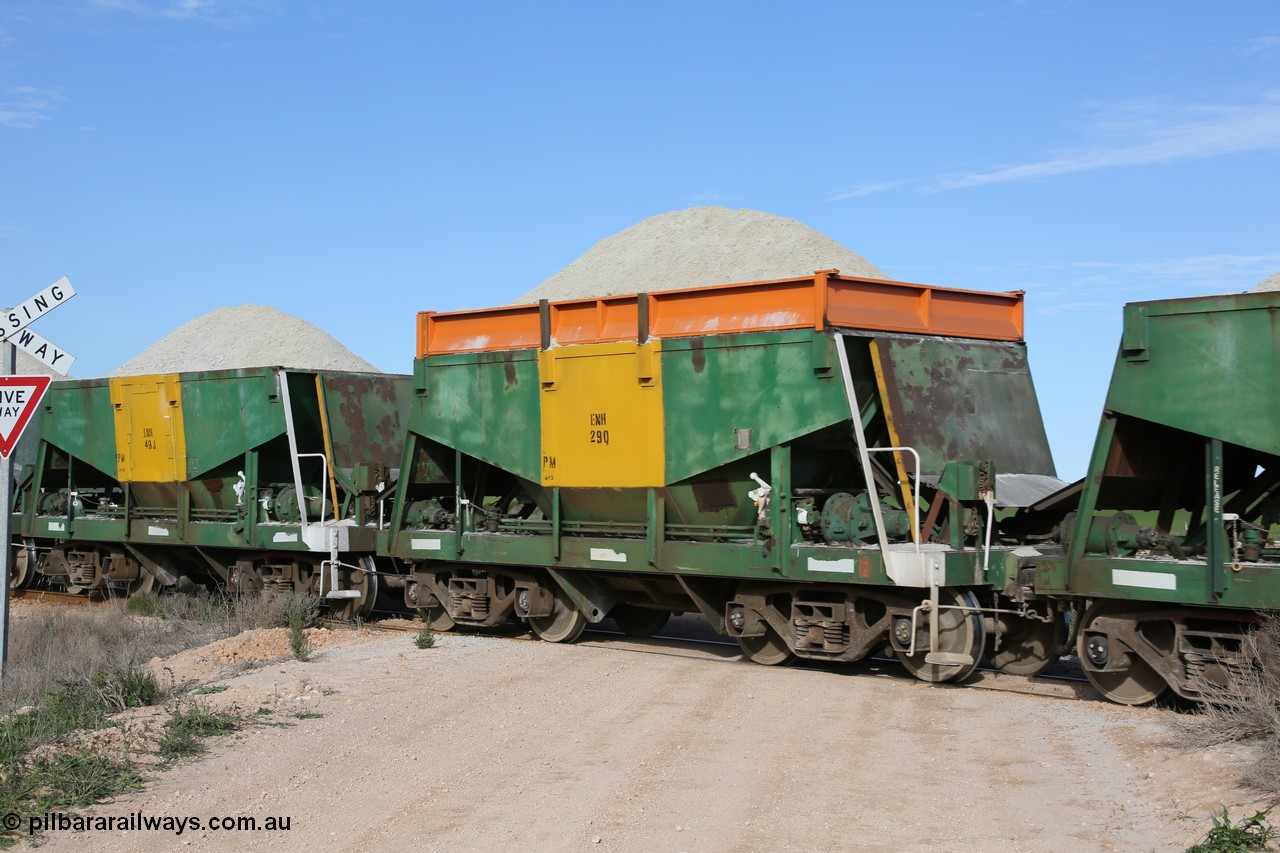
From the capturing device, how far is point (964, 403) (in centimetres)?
1259

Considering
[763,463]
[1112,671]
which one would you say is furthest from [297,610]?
[1112,671]

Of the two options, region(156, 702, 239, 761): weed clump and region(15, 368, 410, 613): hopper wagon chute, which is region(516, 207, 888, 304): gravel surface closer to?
region(15, 368, 410, 613): hopper wagon chute

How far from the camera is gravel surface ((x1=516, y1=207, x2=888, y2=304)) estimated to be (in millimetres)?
83500

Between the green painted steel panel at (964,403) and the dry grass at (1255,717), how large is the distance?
3.34m

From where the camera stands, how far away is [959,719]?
1010 centimetres

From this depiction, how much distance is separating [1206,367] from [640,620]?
7753 mm

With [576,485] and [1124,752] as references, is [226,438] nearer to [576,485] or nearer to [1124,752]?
[576,485]

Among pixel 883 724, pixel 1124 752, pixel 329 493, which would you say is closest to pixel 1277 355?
pixel 1124 752

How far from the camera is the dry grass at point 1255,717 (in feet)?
24.7

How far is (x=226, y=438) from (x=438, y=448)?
12.4ft

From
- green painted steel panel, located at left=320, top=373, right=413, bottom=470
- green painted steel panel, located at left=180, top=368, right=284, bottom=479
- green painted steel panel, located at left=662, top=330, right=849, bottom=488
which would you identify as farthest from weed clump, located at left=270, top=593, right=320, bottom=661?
green painted steel panel, located at left=662, top=330, right=849, bottom=488

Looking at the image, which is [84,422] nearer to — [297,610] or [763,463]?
[297,610]

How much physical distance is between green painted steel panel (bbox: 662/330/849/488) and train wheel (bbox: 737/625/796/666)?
1.72 metres

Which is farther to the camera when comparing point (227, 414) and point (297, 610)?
point (227, 414)
